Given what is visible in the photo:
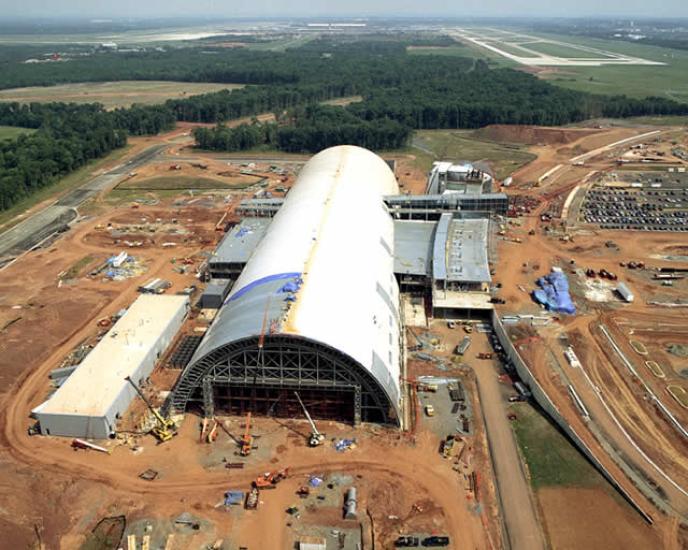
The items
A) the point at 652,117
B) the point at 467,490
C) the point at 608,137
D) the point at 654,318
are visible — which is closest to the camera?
the point at 467,490

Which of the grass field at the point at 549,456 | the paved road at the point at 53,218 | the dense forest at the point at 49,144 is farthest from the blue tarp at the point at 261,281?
the dense forest at the point at 49,144

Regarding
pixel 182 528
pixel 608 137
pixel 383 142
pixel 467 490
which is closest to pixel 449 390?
pixel 467 490

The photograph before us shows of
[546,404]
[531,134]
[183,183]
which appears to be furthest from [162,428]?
[531,134]

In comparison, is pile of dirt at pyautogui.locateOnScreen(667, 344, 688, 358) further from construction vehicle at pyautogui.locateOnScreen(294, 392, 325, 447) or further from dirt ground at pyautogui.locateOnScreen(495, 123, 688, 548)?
construction vehicle at pyautogui.locateOnScreen(294, 392, 325, 447)

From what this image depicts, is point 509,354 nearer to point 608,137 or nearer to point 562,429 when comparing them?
point 562,429

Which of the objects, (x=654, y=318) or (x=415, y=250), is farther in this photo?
(x=415, y=250)

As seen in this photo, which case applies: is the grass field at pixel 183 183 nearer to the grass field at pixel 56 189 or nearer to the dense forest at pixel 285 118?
the grass field at pixel 56 189
